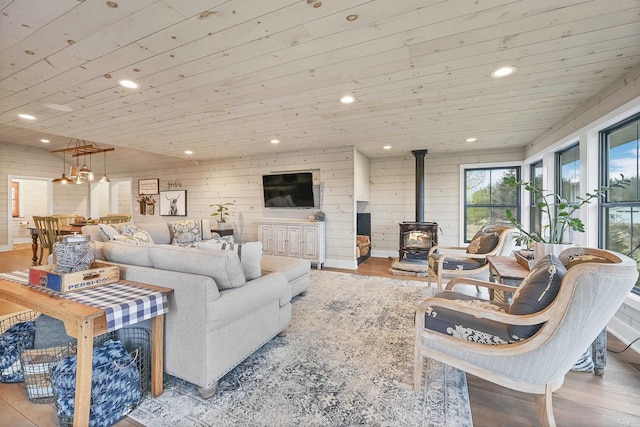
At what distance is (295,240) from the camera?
5258mm

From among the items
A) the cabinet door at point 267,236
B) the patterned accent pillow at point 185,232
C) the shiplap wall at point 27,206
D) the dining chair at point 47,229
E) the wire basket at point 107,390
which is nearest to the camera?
the wire basket at point 107,390

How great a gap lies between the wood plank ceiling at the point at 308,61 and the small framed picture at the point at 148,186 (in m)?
3.64

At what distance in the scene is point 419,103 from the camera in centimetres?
298

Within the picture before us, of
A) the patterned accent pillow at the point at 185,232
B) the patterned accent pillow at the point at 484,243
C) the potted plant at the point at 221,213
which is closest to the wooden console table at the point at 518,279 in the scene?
the patterned accent pillow at the point at 484,243

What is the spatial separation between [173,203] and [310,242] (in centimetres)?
431

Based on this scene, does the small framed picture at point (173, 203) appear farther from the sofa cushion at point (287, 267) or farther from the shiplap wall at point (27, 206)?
the sofa cushion at point (287, 267)

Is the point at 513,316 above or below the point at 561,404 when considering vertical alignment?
above

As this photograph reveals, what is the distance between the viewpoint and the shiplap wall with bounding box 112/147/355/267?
5.14 meters

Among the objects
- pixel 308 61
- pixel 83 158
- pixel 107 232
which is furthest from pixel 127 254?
pixel 83 158

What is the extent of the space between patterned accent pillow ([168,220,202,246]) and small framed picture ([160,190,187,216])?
2.35 m

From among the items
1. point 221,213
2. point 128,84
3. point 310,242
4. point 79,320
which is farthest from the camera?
point 221,213

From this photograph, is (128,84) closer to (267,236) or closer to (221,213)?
(267,236)

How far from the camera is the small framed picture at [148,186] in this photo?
741cm

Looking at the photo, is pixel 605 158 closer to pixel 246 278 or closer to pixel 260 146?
pixel 246 278
